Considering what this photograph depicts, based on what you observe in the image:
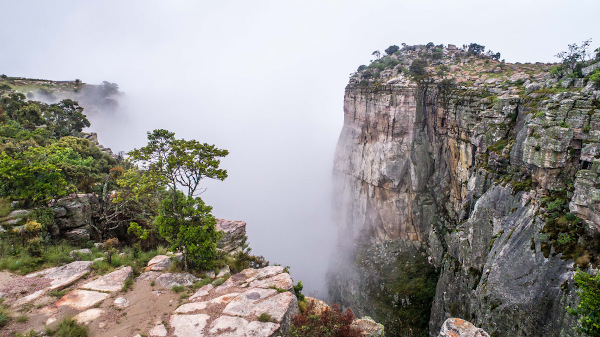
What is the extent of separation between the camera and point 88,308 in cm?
1009

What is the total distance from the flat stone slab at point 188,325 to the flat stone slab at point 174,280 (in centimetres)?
262

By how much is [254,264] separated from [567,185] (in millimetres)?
17952

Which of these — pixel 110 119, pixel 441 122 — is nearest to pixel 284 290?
pixel 441 122

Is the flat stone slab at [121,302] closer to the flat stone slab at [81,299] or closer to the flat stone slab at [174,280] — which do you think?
the flat stone slab at [81,299]

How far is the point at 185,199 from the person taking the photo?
13.6 m

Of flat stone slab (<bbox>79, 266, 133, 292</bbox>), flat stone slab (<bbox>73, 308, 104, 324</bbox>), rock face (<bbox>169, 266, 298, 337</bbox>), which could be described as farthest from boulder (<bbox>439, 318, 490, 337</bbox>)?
flat stone slab (<bbox>79, 266, 133, 292</bbox>)

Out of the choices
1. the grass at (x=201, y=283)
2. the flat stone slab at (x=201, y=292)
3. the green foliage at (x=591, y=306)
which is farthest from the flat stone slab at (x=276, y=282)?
the green foliage at (x=591, y=306)

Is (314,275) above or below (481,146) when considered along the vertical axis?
below

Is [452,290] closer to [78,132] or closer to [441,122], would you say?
[441,122]

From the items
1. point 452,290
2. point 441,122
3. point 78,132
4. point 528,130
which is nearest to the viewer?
point 528,130

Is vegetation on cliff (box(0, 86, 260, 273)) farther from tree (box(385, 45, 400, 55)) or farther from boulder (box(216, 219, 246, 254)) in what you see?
tree (box(385, 45, 400, 55))

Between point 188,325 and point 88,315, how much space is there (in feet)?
11.8

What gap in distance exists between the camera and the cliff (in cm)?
1440

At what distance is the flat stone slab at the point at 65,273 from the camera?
11.5 m
